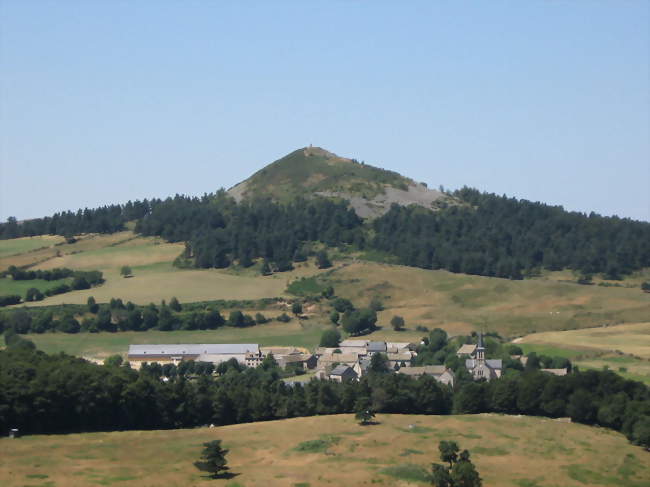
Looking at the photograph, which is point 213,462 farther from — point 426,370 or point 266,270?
point 266,270

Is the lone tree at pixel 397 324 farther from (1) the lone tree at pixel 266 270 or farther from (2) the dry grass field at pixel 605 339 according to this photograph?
(1) the lone tree at pixel 266 270

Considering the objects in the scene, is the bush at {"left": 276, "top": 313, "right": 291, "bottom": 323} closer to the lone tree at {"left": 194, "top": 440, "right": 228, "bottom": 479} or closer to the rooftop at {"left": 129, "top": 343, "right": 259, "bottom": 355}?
the rooftop at {"left": 129, "top": 343, "right": 259, "bottom": 355}

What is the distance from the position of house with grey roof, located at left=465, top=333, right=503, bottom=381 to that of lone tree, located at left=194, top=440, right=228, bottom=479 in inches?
1979

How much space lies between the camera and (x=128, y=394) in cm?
8012

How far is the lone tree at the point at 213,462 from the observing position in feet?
214

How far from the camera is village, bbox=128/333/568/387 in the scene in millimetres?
116250

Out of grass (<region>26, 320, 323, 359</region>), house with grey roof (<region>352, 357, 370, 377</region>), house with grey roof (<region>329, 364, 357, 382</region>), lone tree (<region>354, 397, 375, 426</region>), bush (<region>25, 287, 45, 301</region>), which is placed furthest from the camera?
bush (<region>25, 287, 45, 301</region>)

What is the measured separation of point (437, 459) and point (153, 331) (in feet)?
268

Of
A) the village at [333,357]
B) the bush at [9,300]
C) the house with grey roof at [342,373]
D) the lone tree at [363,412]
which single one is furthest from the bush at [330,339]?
the lone tree at [363,412]

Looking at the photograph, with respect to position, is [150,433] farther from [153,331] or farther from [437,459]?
[153,331]

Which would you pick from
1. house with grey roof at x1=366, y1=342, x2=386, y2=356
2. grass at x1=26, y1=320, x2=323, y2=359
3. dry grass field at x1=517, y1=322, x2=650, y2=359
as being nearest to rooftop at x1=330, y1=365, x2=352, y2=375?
house with grey roof at x1=366, y1=342, x2=386, y2=356

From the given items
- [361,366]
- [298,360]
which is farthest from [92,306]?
→ [361,366]

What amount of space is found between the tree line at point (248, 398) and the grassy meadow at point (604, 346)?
23404mm

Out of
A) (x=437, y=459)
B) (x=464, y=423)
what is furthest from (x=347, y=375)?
(x=437, y=459)
